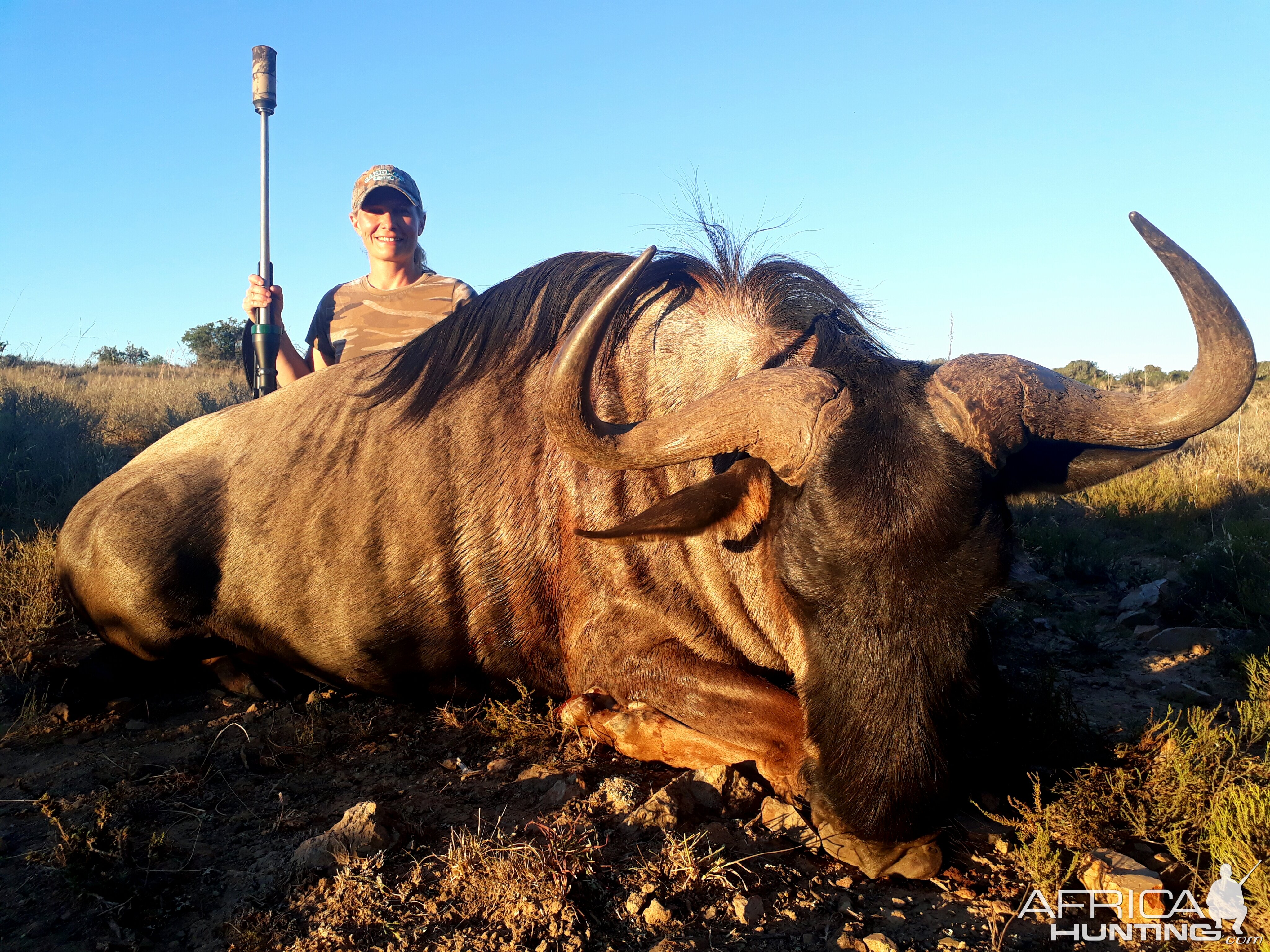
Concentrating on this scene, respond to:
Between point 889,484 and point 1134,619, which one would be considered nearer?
point 889,484

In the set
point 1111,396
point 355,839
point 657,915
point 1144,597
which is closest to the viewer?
point 657,915

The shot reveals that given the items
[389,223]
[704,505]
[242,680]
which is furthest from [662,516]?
[389,223]

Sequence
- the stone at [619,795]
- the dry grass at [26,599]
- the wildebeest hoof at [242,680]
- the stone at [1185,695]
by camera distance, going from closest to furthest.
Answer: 1. the stone at [619,795]
2. the stone at [1185,695]
3. the wildebeest hoof at [242,680]
4. the dry grass at [26,599]

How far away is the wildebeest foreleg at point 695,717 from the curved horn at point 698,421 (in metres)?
0.91

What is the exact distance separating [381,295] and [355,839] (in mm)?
4888

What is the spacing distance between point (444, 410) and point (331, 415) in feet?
2.68

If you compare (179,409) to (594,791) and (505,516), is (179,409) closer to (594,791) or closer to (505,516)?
→ (505,516)

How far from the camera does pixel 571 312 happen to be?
3.85m

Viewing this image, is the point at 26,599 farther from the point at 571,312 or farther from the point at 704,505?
the point at 704,505

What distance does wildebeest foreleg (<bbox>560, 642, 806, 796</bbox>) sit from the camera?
9.52 ft

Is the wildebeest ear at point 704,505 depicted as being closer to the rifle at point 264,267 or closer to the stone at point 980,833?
the stone at point 980,833

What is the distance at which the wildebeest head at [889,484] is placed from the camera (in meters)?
2.40

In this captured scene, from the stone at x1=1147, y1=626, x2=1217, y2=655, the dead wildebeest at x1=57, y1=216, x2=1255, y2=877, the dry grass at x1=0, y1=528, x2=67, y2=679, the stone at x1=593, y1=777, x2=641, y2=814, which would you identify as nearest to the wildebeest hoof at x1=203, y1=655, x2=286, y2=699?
the dead wildebeest at x1=57, y1=216, x2=1255, y2=877

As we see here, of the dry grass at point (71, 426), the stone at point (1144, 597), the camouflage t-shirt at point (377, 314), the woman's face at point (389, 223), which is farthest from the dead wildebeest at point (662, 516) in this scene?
→ the dry grass at point (71, 426)
